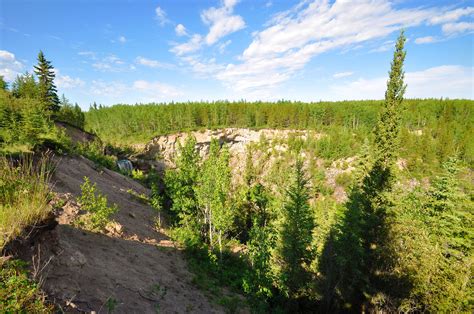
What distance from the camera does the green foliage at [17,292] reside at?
136 inches

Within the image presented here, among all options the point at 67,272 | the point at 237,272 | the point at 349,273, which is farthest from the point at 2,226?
the point at 349,273

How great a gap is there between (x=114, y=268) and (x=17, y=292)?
224 inches

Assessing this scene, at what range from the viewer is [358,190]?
21.2 meters

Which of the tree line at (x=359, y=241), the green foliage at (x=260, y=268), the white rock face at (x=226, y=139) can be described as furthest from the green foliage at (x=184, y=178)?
the white rock face at (x=226, y=139)

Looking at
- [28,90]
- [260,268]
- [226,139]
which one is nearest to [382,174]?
[260,268]

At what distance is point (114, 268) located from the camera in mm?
8812

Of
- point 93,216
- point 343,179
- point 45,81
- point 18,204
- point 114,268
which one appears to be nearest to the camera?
point 18,204

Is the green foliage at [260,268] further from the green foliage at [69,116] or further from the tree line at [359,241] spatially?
the green foliage at [69,116]

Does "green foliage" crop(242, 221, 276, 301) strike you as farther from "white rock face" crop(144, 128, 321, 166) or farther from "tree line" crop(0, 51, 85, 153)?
"white rock face" crop(144, 128, 321, 166)

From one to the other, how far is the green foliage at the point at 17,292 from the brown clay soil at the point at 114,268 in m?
0.27

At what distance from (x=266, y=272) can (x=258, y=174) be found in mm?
65616

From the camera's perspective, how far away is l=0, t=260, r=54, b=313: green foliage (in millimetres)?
3443

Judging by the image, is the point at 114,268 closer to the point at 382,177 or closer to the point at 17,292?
the point at 17,292

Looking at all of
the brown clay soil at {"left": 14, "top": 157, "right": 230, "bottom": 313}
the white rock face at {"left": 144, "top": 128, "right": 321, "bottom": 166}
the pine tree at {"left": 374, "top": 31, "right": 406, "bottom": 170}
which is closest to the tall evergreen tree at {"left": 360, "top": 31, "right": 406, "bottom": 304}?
the pine tree at {"left": 374, "top": 31, "right": 406, "bottom": 170}
